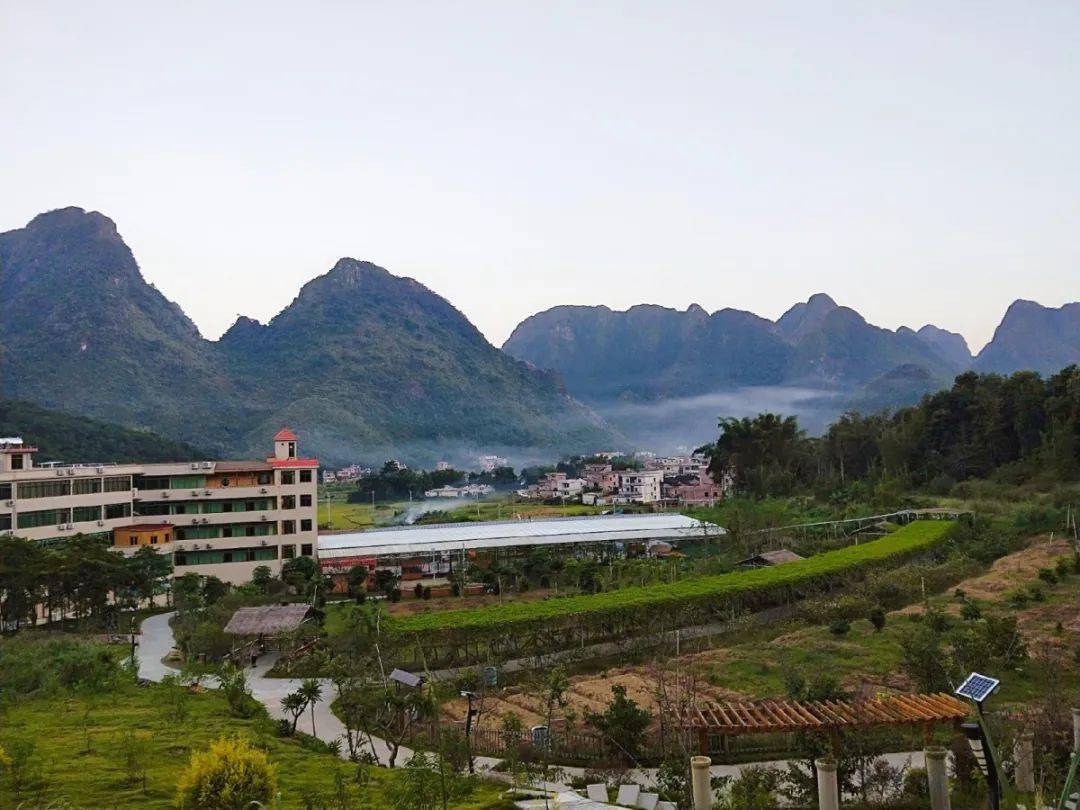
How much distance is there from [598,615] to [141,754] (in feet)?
34.8

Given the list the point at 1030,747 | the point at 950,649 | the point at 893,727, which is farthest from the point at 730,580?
the point at 1030,747

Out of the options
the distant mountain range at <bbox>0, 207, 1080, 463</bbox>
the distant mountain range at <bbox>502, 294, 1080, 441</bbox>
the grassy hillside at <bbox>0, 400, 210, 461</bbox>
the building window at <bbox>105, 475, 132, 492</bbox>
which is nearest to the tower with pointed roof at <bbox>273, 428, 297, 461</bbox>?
the building window at <bbox>105, 475, 132, 492</bbox>

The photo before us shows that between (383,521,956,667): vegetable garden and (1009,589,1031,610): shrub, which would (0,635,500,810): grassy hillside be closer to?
(383,521,956,667): vegetable garden

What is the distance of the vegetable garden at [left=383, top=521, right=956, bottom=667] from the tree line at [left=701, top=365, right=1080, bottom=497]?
67.8ft

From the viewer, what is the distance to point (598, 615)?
17922mm

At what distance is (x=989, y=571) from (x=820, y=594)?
5.39 metres

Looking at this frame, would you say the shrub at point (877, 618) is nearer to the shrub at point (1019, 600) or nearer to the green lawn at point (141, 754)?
the shrub at point (1019, 600)

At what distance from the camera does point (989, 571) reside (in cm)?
2316

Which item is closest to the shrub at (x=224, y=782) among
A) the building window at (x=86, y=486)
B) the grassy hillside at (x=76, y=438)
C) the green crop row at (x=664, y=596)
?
the green crop row at (x=664, y=596)

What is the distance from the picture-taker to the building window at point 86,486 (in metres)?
25.2

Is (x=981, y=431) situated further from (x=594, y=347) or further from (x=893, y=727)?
(x=594, y=347)

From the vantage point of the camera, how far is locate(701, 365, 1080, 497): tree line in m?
38.1

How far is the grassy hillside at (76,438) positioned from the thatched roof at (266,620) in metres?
26.9

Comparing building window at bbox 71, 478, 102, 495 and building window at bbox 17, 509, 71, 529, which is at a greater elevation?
building window at bbox 71, 478, 102, 495
